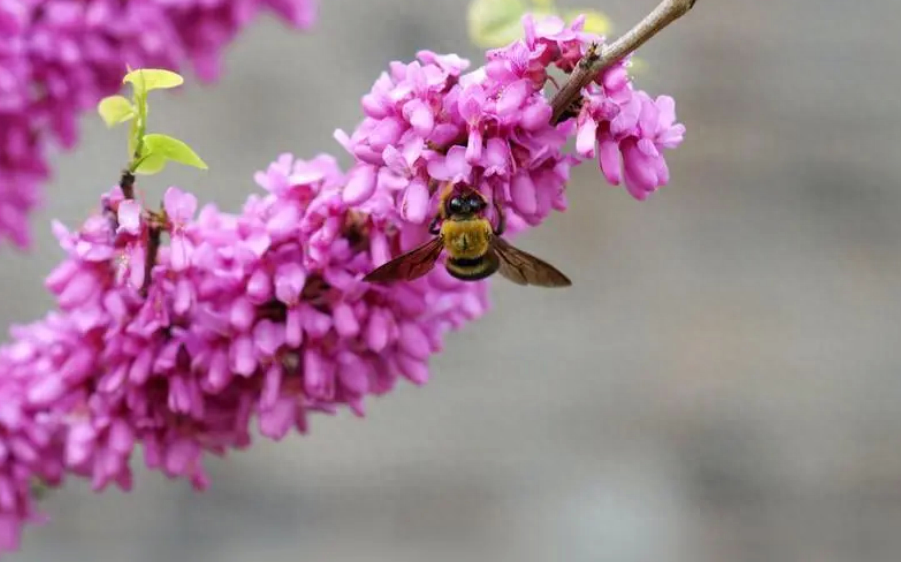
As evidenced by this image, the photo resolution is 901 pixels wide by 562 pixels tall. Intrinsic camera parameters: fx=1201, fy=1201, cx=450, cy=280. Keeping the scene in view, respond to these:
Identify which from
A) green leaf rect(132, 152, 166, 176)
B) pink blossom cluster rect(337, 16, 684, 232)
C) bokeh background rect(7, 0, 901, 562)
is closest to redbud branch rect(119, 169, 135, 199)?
green leaf rect(132, 152, 166, 176)

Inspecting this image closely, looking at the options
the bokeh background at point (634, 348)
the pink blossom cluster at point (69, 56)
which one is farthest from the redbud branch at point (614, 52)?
the bokeh background at point (634, 348)

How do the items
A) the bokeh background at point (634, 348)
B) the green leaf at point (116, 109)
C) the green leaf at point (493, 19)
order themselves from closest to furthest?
the green leaf at point (116, 109)
the green leaf at point (493, 19)
the bokeh background at point (634, 348)

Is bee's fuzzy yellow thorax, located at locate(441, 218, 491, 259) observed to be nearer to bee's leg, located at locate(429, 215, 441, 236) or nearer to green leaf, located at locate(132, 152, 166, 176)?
bee's leg, located at locate(429, 215, 441, 236)

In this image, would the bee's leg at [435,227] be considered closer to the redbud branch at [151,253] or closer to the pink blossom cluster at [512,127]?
the pink blossom cluster at [512,127]

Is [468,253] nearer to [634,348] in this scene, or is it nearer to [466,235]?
[466,235]

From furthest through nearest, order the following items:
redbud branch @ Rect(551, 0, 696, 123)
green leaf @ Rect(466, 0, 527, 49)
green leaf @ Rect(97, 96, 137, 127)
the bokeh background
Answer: the bokeh background → green leaf @ Rect(466, 0, 527, 49) → green leaf @ Rect(97, 96, 137, 127) → redbud branch @ Rect(551, 0, 696, 123)

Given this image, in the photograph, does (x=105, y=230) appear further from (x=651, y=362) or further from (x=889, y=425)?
(x=889, y=425)

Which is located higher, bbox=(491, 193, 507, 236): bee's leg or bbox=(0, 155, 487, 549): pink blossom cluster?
bbox=(491, 193, 507, 236): bee's leg

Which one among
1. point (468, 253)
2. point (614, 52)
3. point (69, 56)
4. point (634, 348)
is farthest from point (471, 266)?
point (634, 348)
